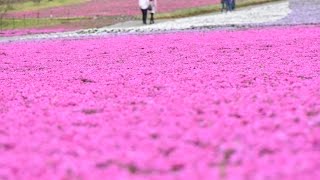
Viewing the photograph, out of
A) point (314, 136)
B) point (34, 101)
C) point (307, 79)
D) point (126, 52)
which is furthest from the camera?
point (126, 52)

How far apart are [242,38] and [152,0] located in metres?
17.2

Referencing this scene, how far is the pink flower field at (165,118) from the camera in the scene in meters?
7.57

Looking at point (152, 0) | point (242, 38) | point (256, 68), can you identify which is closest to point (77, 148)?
point (256, 68)

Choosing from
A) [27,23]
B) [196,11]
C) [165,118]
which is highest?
[165,118]

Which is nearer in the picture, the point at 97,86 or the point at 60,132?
the point at 60,132

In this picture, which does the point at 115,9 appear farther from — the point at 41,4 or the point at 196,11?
the point at 41,4

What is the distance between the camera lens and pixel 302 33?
31.9 metres

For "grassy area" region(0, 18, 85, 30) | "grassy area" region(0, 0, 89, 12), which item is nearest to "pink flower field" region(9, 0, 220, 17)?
"grassy area" region(0, 18, 85, 30)

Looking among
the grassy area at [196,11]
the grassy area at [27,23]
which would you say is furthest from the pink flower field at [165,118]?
the grassy area at [27,23]

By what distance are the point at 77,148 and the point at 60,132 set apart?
55.7 inches

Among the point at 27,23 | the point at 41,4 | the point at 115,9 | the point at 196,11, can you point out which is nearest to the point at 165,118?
the point at 196,11

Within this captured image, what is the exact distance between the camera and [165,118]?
10.6 m

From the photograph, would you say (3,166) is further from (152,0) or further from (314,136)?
(152,0)

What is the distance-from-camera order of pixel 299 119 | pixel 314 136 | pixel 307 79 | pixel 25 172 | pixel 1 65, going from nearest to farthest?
pixel 25 172
pixel 314 136
pixel 299 119
pixel 307 79
pixel 1 65
